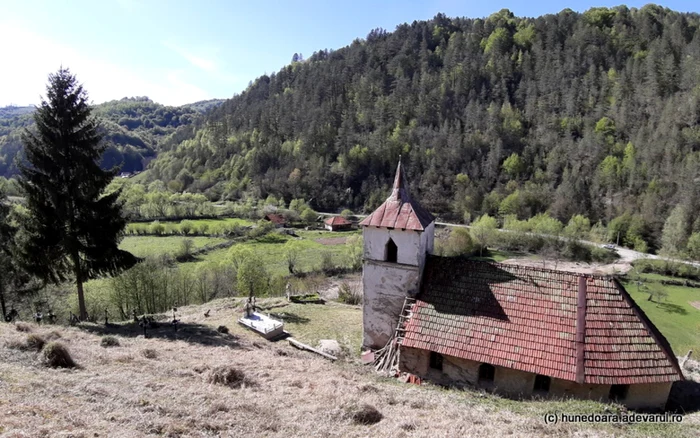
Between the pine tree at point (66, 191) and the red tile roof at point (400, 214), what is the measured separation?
522 inches

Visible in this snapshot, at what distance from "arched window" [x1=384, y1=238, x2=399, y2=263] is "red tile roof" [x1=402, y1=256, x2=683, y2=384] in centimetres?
204

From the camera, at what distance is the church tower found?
1856 centimetres

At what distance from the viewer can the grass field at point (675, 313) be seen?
3227 centimetres

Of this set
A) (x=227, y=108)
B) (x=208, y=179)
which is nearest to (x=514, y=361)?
→ (x=208, y=179)

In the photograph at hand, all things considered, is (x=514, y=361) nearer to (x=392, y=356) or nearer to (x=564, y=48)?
(x=392, y=356)

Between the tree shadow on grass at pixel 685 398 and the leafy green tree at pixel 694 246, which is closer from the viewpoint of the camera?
the tree shadow on grass at pixel 685 398

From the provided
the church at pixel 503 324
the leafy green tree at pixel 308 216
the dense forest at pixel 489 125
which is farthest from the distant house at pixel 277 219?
the church at pixel 503 324

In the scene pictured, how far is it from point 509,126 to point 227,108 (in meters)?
105

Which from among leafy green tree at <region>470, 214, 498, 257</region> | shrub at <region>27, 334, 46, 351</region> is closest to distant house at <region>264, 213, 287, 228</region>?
leafy green tree at <region>470, 214, 498, 257</region>

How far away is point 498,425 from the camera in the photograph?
990cm

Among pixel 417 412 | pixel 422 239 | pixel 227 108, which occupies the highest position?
pixel 227 108

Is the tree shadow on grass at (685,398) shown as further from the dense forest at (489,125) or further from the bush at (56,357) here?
the dense forest at (489,125)

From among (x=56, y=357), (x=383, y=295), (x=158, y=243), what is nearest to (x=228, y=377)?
(x=56, y=357)

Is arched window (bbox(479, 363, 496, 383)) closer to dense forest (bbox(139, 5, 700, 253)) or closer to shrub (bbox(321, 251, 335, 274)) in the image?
shrub (bbox(321, 251, 335, 274))
